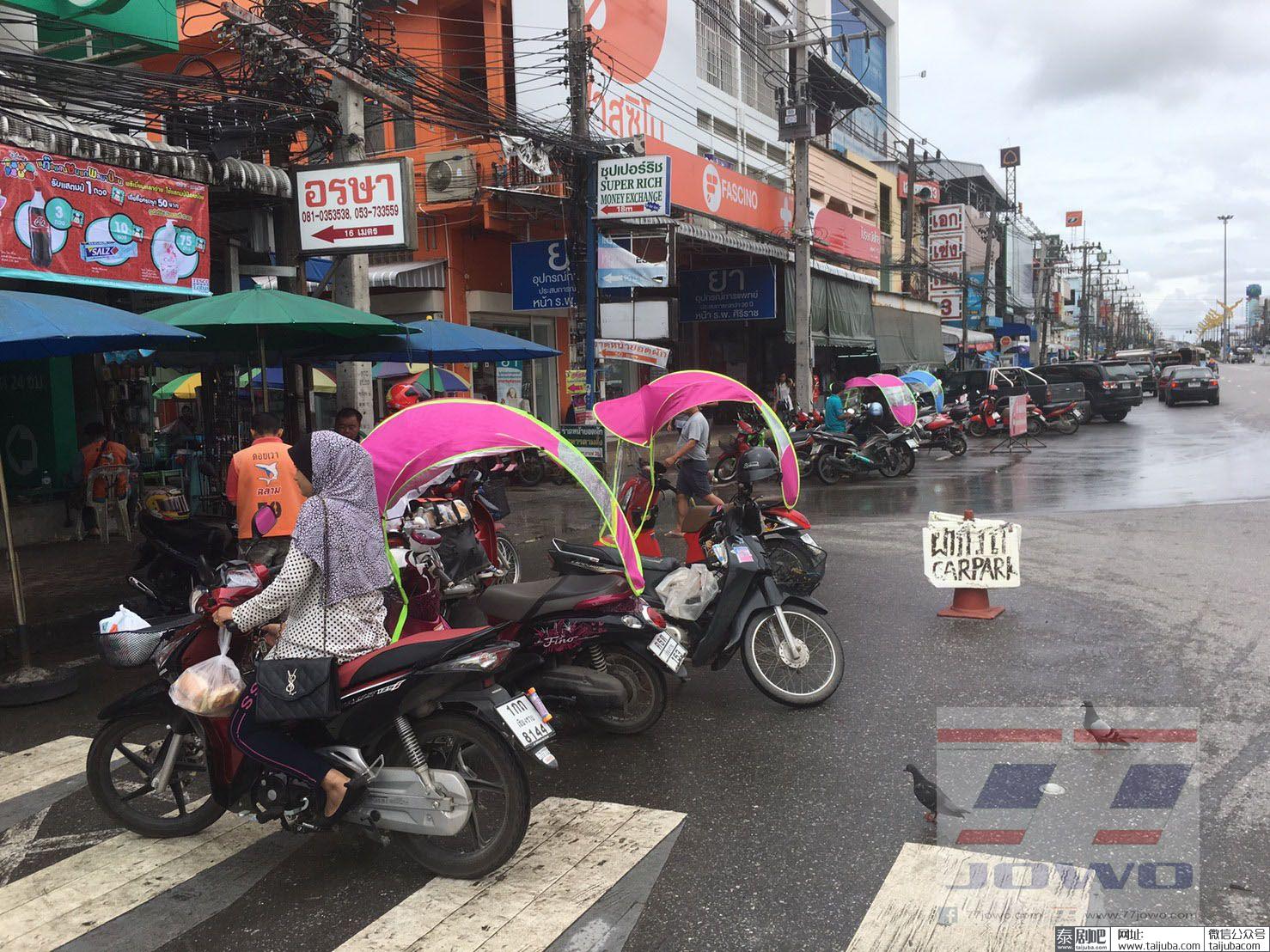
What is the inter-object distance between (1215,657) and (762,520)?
3.07 meters

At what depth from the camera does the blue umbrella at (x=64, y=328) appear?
6270 mm

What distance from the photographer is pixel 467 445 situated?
5.04m

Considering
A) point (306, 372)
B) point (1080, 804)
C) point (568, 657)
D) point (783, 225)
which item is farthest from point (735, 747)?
point (783, 225)

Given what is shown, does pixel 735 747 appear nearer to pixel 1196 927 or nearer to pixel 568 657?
pixel 568 657

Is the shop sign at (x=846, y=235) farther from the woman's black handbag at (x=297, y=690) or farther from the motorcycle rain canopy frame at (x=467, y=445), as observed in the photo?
the woman's black handbag at (x=297, y=690)

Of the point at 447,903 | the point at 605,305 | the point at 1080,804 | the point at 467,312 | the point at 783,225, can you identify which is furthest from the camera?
the point at 783,225

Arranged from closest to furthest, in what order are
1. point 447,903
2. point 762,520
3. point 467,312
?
point 447,903 → point 762,520 → point 467,312

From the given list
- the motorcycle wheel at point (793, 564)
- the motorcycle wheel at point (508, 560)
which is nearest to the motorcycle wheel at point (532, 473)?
the motorcycle wheel at point (508, 560)

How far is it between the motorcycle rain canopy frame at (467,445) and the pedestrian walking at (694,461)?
5.37 meters

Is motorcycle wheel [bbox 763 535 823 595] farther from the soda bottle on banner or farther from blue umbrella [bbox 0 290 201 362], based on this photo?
the soda bottle on banner

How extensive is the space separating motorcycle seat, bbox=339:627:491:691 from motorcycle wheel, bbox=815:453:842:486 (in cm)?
1397

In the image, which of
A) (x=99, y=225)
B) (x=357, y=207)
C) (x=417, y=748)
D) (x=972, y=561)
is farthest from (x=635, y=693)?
(x=99, y=225)

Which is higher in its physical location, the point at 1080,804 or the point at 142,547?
the point at 142,547

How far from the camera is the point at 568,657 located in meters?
5.20
